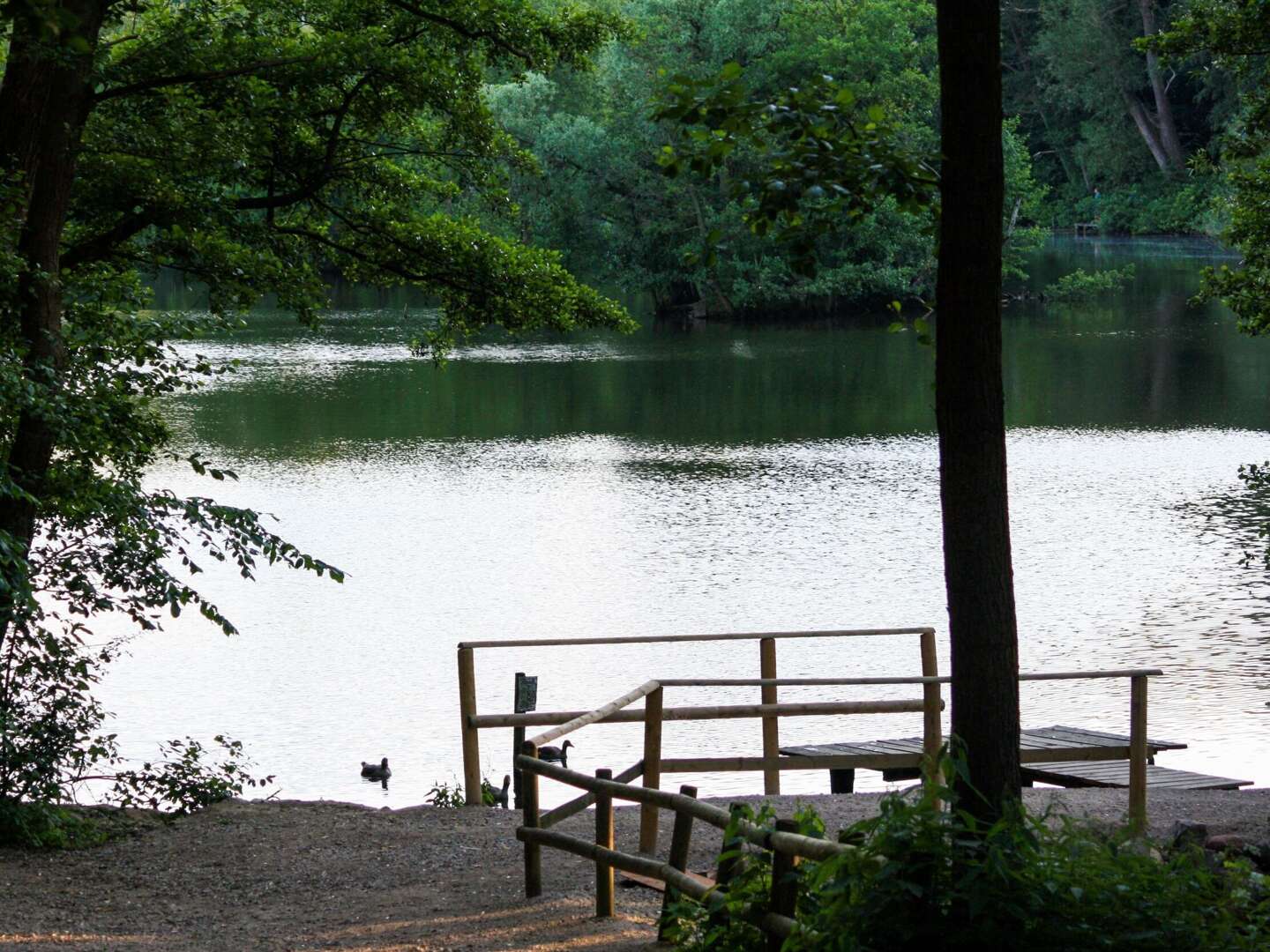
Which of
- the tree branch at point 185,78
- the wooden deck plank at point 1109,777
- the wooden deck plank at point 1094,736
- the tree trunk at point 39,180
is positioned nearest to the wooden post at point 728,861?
the tree trunk at point 39,180

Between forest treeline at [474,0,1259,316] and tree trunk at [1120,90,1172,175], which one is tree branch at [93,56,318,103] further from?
tree trunk at [1120,90,1172,175]

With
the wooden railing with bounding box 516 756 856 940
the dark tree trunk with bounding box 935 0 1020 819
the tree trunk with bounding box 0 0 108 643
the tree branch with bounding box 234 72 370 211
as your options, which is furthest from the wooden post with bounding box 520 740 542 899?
the tree branch with bounding box 234 72 370 211

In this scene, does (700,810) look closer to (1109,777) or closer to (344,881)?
(344,881)

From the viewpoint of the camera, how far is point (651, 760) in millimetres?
7609

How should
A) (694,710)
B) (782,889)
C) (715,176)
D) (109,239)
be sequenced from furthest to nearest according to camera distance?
(715,176) < (109,239) < (694,710) < (782,889)

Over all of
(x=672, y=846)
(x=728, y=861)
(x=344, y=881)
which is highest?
(x=728, y=861)

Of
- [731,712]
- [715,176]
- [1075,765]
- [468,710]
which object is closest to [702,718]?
[731,712]

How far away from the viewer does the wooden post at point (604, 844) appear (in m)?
6.49

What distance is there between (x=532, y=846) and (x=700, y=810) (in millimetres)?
1665

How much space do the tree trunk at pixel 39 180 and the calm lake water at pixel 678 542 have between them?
4389mm

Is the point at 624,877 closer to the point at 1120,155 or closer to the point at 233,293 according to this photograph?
the point at 233,293

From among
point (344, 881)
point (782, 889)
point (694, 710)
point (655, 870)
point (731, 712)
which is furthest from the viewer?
point (694, 710)

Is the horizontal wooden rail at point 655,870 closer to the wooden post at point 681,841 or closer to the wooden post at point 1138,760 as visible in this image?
the wooden post at point 681,841

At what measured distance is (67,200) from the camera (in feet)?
34.2
